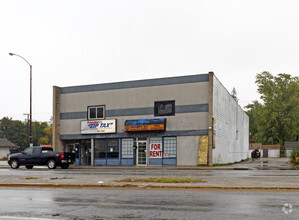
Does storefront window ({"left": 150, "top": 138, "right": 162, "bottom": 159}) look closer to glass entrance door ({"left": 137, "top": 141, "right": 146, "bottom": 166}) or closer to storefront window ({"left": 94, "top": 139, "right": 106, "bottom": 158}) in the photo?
glass entrance door ({"left": 137, "top": 141, "right": 146, "bottom": 166})

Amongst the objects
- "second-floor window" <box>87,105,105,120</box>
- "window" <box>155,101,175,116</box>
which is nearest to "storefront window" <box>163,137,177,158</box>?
"window" <box>155,101,175,116</box>

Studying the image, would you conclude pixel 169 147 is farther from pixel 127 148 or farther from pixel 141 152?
pixel 127 148

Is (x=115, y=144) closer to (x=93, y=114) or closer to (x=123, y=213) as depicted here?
(x=93, y=114)

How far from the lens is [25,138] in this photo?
107 meters

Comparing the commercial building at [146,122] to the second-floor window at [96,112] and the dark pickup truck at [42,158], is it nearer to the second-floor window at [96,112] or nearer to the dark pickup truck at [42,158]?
the second-floor window at [96,112]

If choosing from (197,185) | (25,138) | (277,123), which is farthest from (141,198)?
(25,138)

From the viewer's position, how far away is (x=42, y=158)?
1149 inches

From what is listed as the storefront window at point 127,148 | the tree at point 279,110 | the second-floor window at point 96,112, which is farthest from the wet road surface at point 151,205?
the tree at point 279,110

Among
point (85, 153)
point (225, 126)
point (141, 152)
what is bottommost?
point (85, 153)

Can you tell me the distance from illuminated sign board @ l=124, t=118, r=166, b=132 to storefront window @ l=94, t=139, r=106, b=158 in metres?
3.33

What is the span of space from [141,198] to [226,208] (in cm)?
265

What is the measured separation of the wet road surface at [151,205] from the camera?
7.54 meters

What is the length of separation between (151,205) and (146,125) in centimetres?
2412

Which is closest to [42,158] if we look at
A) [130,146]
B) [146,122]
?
[130,146]
